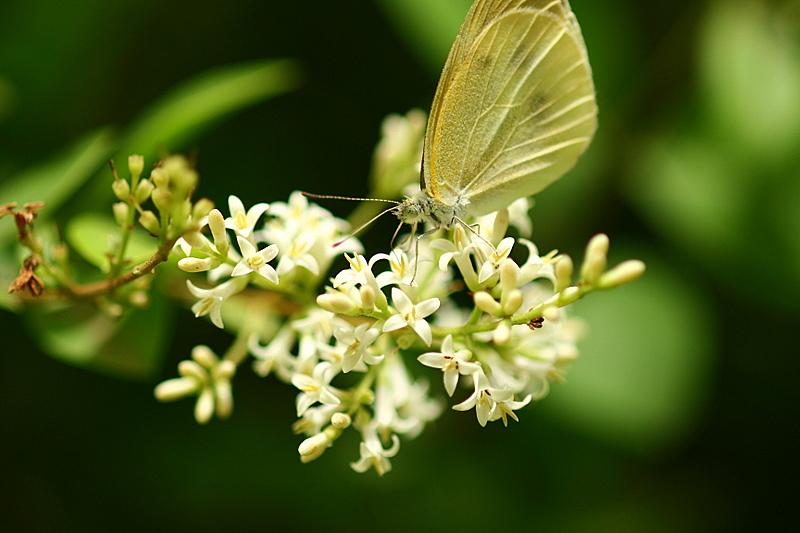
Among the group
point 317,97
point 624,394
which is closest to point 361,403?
point 624,394

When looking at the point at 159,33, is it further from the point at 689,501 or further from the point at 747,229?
the point at 689,501

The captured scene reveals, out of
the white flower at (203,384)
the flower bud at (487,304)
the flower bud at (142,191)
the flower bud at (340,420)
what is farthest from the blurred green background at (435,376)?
the flower bud at (487,304)

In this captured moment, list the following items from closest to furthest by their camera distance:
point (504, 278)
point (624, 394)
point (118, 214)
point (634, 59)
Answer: point (504, 278)
point (118, 214)
point (624, 394)
point (634, 59)

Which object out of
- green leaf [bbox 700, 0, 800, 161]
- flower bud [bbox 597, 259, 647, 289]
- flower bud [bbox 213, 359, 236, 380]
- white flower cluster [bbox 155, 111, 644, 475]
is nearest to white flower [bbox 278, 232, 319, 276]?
white flower cluster [bbox 155, 111, 644, 475]

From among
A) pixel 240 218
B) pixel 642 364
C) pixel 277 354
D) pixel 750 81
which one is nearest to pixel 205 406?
pixel 277 354

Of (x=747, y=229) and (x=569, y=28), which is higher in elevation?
(x=569, y=28)

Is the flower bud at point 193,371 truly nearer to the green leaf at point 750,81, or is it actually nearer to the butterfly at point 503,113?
the butterfly at point 503,113

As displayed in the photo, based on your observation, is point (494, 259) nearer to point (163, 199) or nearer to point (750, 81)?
point (163, 199)
